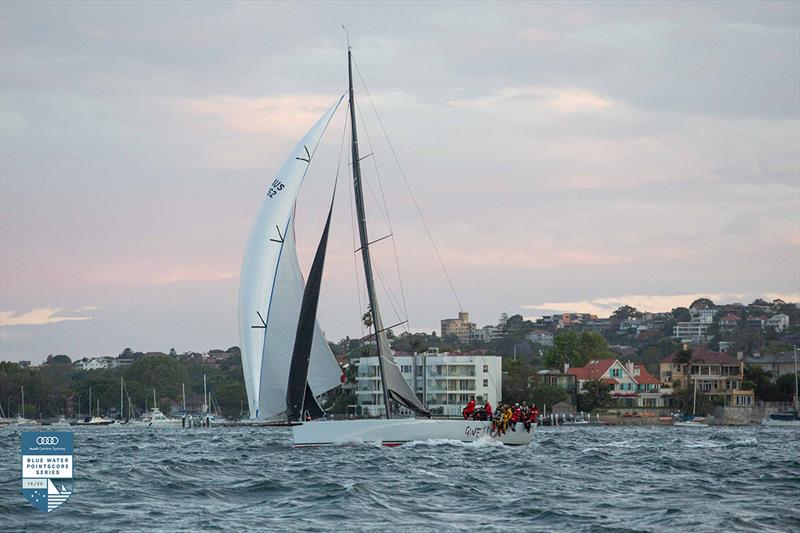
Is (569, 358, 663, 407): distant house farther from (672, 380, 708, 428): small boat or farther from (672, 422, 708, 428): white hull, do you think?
(672, 422, 708, 428): white hull

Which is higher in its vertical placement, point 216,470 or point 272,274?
point 272,274

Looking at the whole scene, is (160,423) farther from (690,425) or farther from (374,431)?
(374,431)

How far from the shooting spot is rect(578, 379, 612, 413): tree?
12738cm

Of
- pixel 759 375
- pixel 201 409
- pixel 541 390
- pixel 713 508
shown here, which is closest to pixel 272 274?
pixel 713 508

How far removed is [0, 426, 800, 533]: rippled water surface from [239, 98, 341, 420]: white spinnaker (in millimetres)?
2823

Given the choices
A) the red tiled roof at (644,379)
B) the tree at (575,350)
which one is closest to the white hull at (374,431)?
the red tiled roof at (644,379)

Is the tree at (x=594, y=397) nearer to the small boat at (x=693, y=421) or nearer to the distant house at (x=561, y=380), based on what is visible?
the distant house at (x=561, y=380)

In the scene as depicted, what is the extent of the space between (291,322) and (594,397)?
84986mm

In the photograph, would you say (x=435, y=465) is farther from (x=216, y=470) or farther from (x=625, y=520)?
(x=625, y=520)

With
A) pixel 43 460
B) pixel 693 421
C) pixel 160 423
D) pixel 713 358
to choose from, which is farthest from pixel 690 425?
pixel 43 460

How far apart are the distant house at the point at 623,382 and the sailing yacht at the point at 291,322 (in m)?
86.3

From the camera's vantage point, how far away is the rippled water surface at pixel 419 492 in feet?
80.6

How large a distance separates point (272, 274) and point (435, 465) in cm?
1224

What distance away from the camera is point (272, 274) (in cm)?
4659
